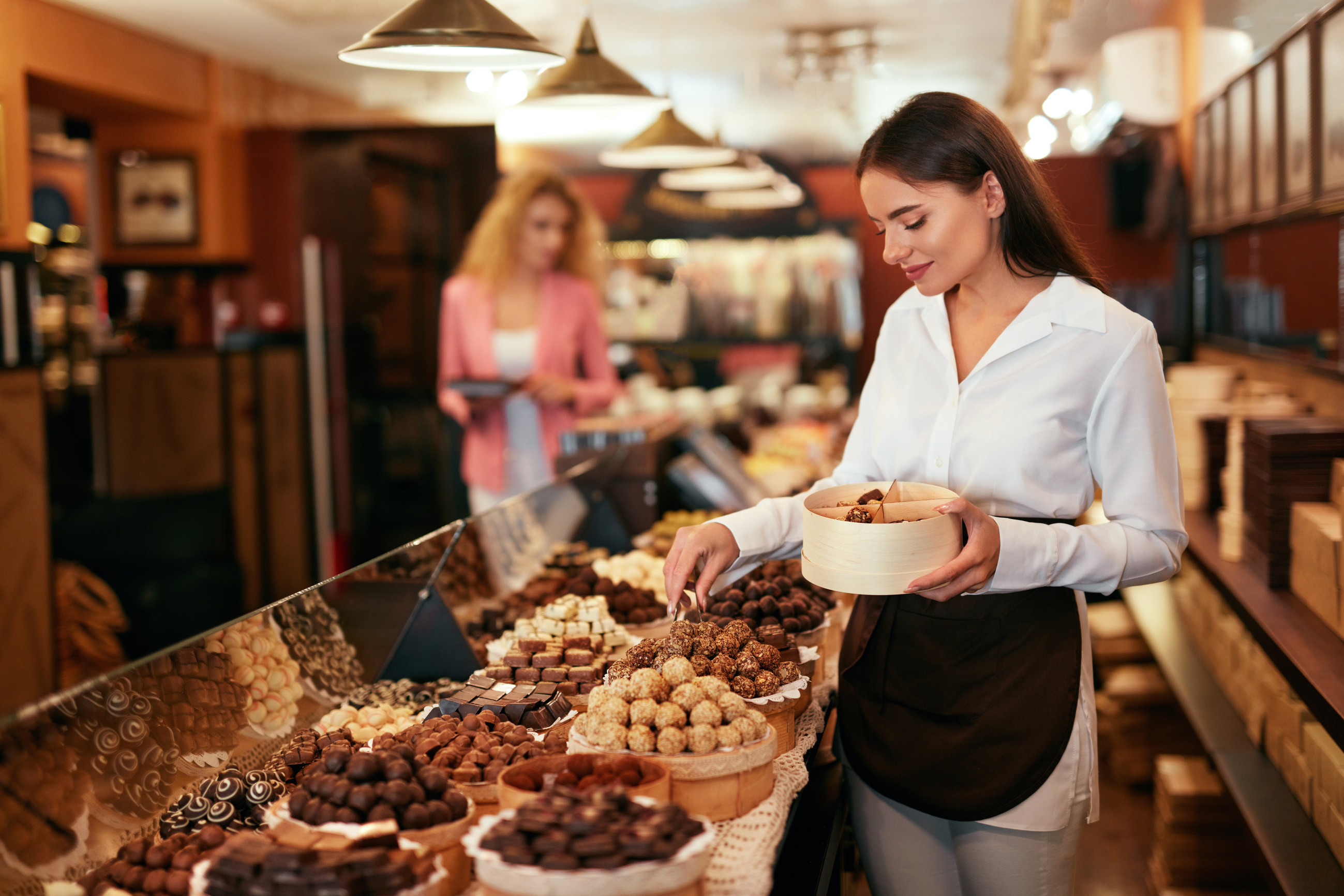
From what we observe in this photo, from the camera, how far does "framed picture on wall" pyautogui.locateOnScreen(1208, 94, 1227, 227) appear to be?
17.4ft

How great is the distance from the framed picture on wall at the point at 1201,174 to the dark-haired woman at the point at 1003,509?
4502 millimetres

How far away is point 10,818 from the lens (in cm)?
143

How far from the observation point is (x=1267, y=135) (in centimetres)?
436

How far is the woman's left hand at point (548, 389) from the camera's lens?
4848mm

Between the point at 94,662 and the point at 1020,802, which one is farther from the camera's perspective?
the point at 94,662

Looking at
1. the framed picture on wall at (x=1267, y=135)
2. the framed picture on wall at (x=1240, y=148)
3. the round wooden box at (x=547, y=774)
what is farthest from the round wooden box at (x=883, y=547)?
the framed picture on wall at (x=1240, y=148)

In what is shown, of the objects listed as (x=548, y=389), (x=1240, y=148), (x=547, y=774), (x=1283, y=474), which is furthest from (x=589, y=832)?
(x=1240, y=148)

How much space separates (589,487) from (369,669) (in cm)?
134

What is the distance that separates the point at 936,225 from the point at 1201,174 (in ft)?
15.9

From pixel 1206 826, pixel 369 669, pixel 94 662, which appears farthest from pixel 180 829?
pixel 94 662

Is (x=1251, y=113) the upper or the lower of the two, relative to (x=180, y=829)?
upper

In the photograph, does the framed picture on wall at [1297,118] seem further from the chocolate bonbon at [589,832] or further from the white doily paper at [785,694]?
the chocolate bonbon at [589,832]

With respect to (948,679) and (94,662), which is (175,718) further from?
(94,662)

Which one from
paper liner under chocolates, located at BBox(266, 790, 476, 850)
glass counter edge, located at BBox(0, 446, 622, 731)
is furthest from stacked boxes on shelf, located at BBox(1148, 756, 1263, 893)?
paper liner under chocolates, located at BBox(266, 790, 476, 850)
